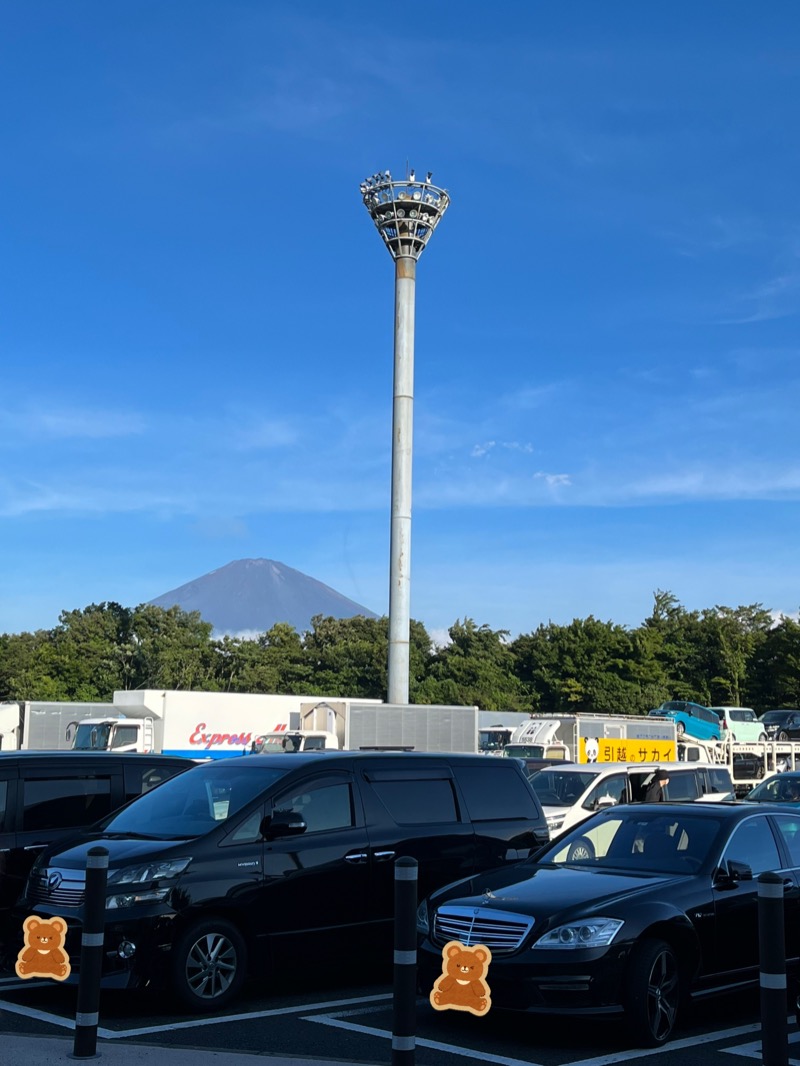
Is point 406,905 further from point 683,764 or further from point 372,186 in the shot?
point 372,186

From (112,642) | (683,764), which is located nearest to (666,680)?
(112,642)

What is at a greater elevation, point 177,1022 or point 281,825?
point 281,825

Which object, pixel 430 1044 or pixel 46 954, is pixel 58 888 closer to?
pixel 46 954

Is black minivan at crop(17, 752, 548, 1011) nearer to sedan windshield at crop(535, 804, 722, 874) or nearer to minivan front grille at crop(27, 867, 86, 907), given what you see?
minivan front grille at crop(27, 867, 86, 907)

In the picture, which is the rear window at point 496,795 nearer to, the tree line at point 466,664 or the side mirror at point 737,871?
the side mirror at point 737,871

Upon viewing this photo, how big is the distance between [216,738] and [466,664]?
2008 inches

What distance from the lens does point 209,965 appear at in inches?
342

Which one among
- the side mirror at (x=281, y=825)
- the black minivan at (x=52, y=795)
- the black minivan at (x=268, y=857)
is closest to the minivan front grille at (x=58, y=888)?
the black minivan at (x=268, y=857)

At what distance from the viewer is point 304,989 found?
9734 mm

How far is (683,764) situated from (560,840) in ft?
32.6

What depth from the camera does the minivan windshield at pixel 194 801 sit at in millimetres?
9344

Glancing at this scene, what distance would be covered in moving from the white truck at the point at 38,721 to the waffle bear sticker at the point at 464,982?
3059cm

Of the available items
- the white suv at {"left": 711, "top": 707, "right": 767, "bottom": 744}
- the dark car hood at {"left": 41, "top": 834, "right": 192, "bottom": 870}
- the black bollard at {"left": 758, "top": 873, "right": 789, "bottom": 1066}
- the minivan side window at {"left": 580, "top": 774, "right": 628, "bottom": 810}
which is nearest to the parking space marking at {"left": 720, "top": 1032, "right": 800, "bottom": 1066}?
the black bollard at {"left": 758, "top": 873, "right": 789, "bottom": 1066}

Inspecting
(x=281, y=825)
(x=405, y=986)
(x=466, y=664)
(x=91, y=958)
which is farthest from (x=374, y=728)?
(x=466, y=664)
